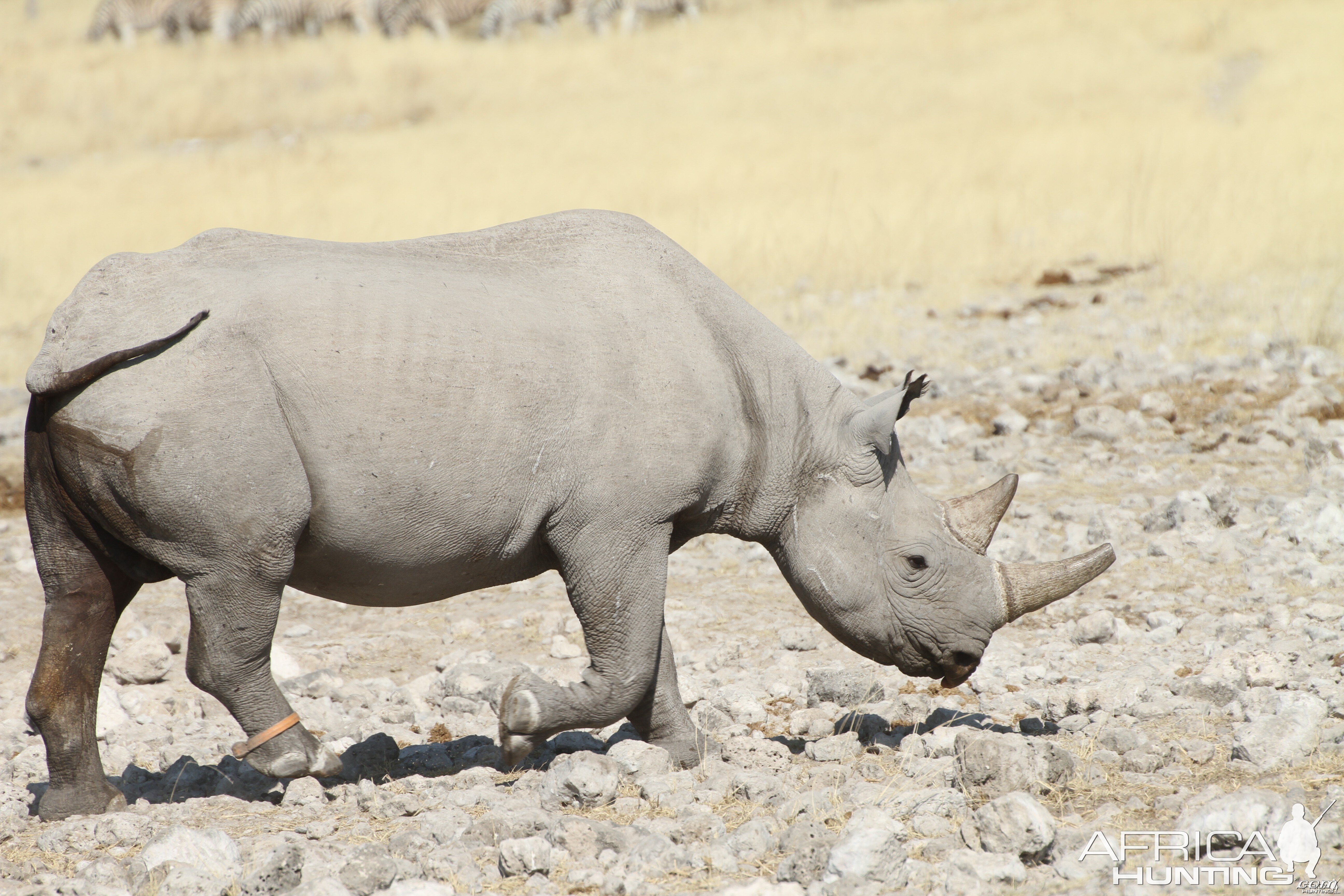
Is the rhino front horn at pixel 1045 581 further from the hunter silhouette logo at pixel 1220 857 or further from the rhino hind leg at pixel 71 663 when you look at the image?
the rhino hind leg at pixel 71 663

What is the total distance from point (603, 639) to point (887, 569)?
115 cm

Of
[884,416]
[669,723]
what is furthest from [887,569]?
A: [669,723]

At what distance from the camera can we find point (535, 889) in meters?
3.74

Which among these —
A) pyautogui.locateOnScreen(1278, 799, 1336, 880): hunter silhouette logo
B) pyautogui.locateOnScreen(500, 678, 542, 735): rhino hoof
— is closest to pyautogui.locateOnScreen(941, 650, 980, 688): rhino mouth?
pyautogui.locateOnScreen(1278, 799, 1336, 880): hunter silhouette logo

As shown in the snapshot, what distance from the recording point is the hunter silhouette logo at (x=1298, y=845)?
3.63m

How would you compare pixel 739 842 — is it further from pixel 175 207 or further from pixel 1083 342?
pixel 175 207

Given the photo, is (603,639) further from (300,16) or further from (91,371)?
(300,16)

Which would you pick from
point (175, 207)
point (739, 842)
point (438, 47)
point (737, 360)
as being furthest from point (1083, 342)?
point (438, 47)

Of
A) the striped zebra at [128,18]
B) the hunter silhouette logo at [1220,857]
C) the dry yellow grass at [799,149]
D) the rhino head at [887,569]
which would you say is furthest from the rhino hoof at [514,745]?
the striped zebra at [128,18]

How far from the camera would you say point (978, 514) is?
5.21 meters

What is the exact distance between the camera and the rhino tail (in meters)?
4.00

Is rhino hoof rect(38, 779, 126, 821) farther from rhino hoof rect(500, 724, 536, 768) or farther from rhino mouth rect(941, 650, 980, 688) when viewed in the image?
rhino mouth rect(941, 650, 980, 688)

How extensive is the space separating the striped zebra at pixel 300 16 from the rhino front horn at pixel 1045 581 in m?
35.9

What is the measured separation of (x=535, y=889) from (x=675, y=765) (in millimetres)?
1368
